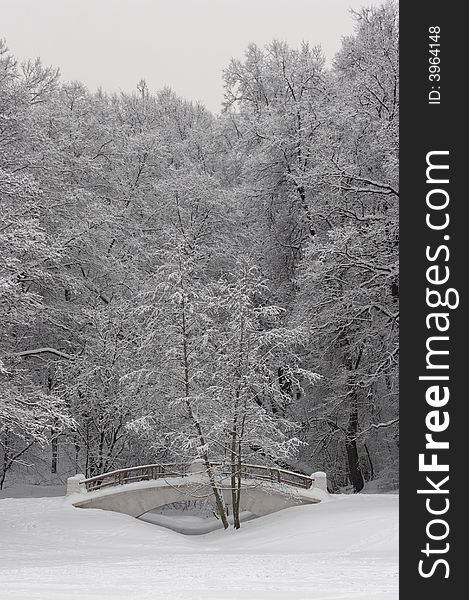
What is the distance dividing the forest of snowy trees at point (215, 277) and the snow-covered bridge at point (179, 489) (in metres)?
1.29

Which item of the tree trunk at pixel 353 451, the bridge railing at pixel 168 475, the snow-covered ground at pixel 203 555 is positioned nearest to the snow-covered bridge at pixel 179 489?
the bridge railing at pixel 168 475

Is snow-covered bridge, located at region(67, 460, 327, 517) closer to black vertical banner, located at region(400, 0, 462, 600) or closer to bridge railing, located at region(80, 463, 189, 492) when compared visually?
bridge railing, located at region(80, 463, 189, 492)

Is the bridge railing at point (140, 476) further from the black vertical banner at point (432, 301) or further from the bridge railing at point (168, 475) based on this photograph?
the black vertical banner at point (432, 301)

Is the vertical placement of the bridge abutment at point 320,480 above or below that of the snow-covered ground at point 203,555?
above

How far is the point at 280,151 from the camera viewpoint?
2636cm

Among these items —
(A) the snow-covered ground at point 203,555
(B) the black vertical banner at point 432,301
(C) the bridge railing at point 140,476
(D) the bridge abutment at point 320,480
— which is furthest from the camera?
(C) the bridge railing at point 140,476

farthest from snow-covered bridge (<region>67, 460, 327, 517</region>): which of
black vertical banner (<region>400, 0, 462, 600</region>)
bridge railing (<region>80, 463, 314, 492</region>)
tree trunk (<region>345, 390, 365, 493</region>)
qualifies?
black vertical banner (<region>400, 0, 462, 600</region>)

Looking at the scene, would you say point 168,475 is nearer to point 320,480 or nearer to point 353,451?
point 320,480

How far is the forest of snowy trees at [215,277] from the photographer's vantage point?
64.2 feet

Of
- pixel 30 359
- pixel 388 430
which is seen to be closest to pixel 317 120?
pixel 388 430

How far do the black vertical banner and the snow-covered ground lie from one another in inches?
31.3

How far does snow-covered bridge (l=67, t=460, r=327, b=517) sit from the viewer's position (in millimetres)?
21562

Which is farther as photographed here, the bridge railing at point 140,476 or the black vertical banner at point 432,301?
the bridge railing at point 140,476

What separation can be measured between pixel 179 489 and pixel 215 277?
11.2 metres
